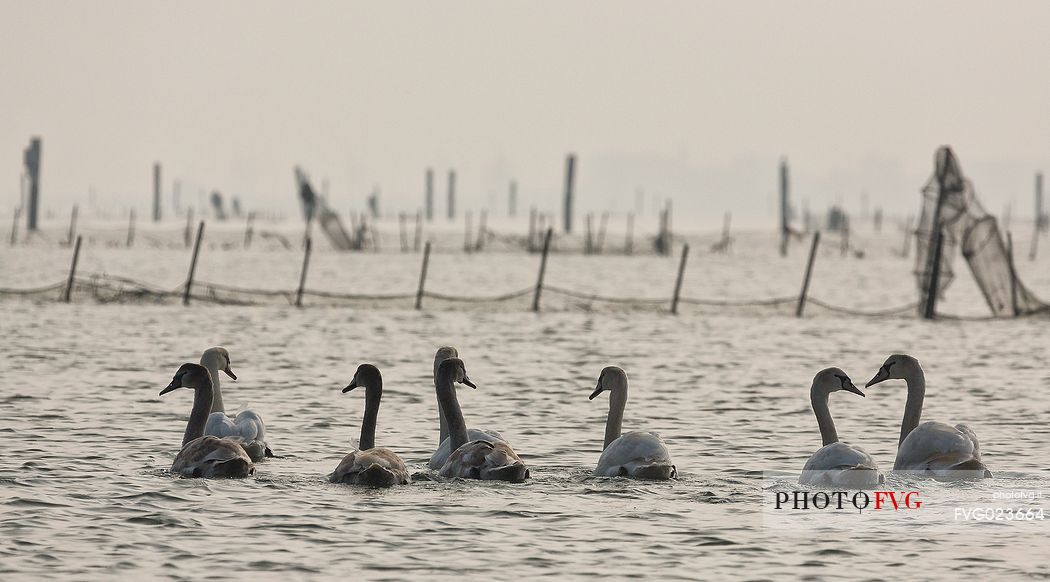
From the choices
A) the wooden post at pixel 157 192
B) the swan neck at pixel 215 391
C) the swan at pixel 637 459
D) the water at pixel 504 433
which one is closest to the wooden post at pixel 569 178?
the wooden post at pixel 157 192

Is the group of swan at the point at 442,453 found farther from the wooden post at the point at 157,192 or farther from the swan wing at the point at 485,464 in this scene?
the wooden post at the point at 157,192

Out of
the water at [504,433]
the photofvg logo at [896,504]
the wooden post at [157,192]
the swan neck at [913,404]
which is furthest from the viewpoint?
the wooden post at [157,192]

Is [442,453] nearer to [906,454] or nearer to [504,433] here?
[504,433]

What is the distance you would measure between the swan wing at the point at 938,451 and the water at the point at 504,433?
0.16 metres

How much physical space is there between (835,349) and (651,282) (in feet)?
83.0

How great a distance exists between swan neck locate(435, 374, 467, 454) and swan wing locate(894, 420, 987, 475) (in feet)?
10.9

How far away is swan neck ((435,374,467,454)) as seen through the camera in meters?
12.1

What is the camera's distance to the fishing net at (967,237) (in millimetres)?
29406

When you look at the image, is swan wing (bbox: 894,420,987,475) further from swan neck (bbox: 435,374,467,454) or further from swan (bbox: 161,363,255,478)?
swan (bbox: 161,363,255,478)

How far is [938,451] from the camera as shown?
11.8 meters

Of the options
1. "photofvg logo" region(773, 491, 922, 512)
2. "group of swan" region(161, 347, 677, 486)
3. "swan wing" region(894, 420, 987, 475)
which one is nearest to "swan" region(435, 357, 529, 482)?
"group of swan" region(161, 347, 677, 486)

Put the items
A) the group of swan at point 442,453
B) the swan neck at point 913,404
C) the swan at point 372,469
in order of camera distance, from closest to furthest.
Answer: the swan at point 372,469 < the group of swan at point 442,453 < the swan neck at point 913,404

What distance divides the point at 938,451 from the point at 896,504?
0.99m

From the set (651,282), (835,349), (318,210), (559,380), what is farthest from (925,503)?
(318,210)
